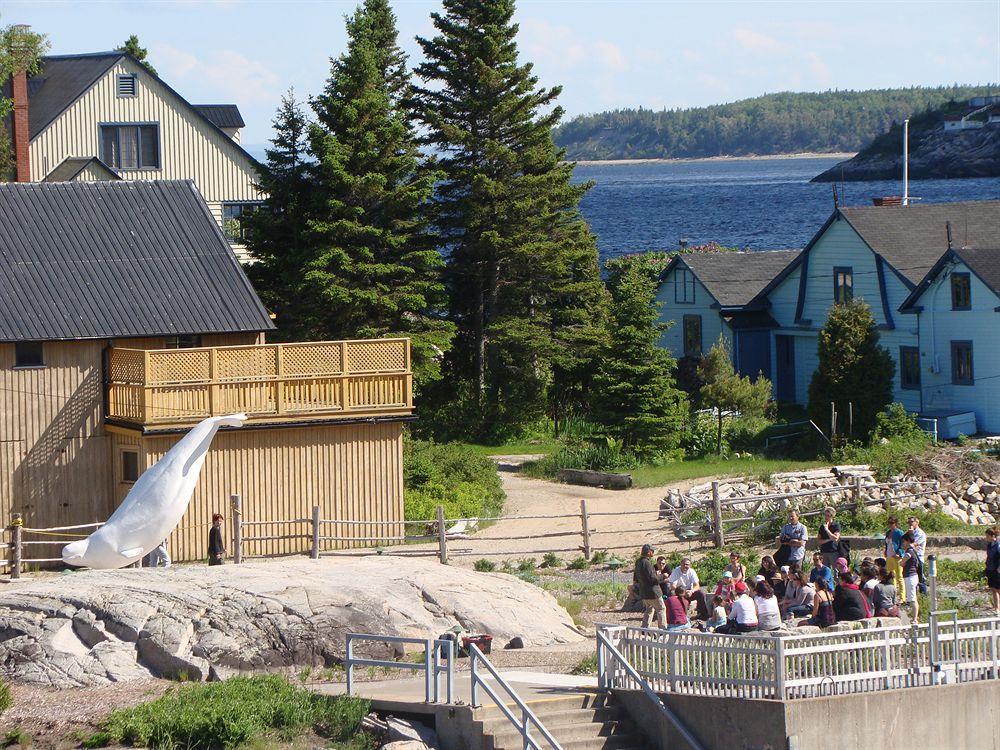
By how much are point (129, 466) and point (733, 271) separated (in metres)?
26.5

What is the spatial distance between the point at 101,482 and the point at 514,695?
566 inches

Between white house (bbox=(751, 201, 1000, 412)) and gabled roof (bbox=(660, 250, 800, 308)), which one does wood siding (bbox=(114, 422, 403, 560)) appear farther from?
gabled roof (bbox=(660, 250, 800, 308))

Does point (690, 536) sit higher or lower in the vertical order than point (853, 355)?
lower

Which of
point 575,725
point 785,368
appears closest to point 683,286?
point 785,368

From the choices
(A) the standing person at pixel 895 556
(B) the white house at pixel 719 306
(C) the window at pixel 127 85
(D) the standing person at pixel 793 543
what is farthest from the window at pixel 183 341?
(C) the window at pixel 127 85

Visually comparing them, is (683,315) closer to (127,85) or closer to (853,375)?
(853,375)

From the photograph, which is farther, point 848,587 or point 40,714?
point 848,587

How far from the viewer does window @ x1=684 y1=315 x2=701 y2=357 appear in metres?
50.5

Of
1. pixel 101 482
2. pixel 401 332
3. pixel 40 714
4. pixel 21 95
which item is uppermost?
pixel 21 95

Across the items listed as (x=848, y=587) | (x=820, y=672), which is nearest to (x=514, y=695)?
(x=820, y=672)

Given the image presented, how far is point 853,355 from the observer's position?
40.7m

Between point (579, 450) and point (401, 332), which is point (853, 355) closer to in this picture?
point (579, 450)

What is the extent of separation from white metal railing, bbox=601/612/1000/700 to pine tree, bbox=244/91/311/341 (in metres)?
21.4

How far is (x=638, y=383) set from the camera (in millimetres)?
39469
